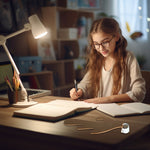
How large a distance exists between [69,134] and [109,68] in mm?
1080

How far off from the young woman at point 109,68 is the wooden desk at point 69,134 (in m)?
0.46

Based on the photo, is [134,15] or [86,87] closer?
[86,87]

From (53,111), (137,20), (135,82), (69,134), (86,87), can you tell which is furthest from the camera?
(137,20)

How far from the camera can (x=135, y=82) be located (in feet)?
5.91

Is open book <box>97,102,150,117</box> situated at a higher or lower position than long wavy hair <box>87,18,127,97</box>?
lower

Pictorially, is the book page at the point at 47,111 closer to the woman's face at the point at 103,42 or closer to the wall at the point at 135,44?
the woman's face at the point at 103,42

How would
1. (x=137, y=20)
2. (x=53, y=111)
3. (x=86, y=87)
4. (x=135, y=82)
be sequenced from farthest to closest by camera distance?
(x=137, y=20) → (x=86, y=87) → (x=135, y=82) → (x=53, y=111)

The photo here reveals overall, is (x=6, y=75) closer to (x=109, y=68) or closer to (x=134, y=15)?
(x=109, y=68)

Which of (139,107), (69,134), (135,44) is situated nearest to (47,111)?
(69,134)

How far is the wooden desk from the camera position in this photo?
0.98 meters

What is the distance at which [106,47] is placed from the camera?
6.16 feet

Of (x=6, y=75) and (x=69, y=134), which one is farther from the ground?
(x=6, y=75)

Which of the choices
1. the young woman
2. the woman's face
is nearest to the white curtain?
the young woman

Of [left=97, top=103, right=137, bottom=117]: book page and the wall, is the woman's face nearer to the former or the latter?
[left=97, top=103, right=137, bottom=117]: book page
